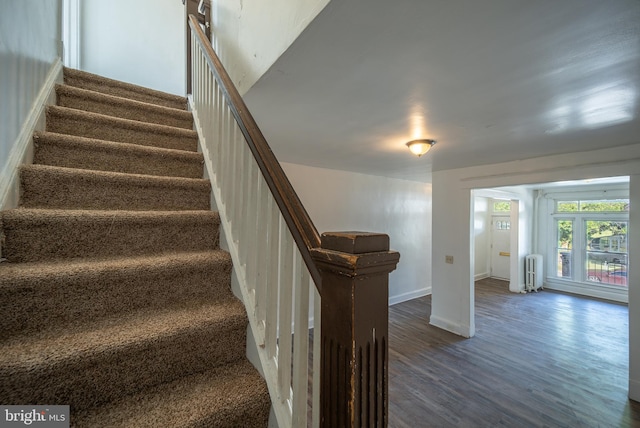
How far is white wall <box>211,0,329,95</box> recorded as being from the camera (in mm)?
1049

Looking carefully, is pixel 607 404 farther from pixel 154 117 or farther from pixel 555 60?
pixel 154 117

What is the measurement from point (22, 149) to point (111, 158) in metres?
0.36

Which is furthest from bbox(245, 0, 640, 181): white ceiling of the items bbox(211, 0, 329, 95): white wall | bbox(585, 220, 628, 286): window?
bbox(585, 220, 628, 286): window

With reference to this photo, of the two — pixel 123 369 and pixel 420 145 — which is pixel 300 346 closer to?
pixel 123 369

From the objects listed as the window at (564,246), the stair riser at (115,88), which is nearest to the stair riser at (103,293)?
the stair riser at (115,88)

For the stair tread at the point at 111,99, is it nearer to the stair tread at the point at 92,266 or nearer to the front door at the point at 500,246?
the stair tread at the point at 92,266

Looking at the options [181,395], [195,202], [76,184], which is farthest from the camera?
[195,202]

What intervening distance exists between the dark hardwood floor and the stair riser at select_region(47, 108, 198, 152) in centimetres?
277

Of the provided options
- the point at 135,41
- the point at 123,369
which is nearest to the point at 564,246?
the point at 123,369

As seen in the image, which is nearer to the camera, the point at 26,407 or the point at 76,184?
the point at 26,407

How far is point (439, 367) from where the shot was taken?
2.81 meters

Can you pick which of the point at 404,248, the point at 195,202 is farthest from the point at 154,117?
the point at 404,248

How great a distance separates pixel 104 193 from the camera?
134cm

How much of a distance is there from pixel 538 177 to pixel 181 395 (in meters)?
3.84
